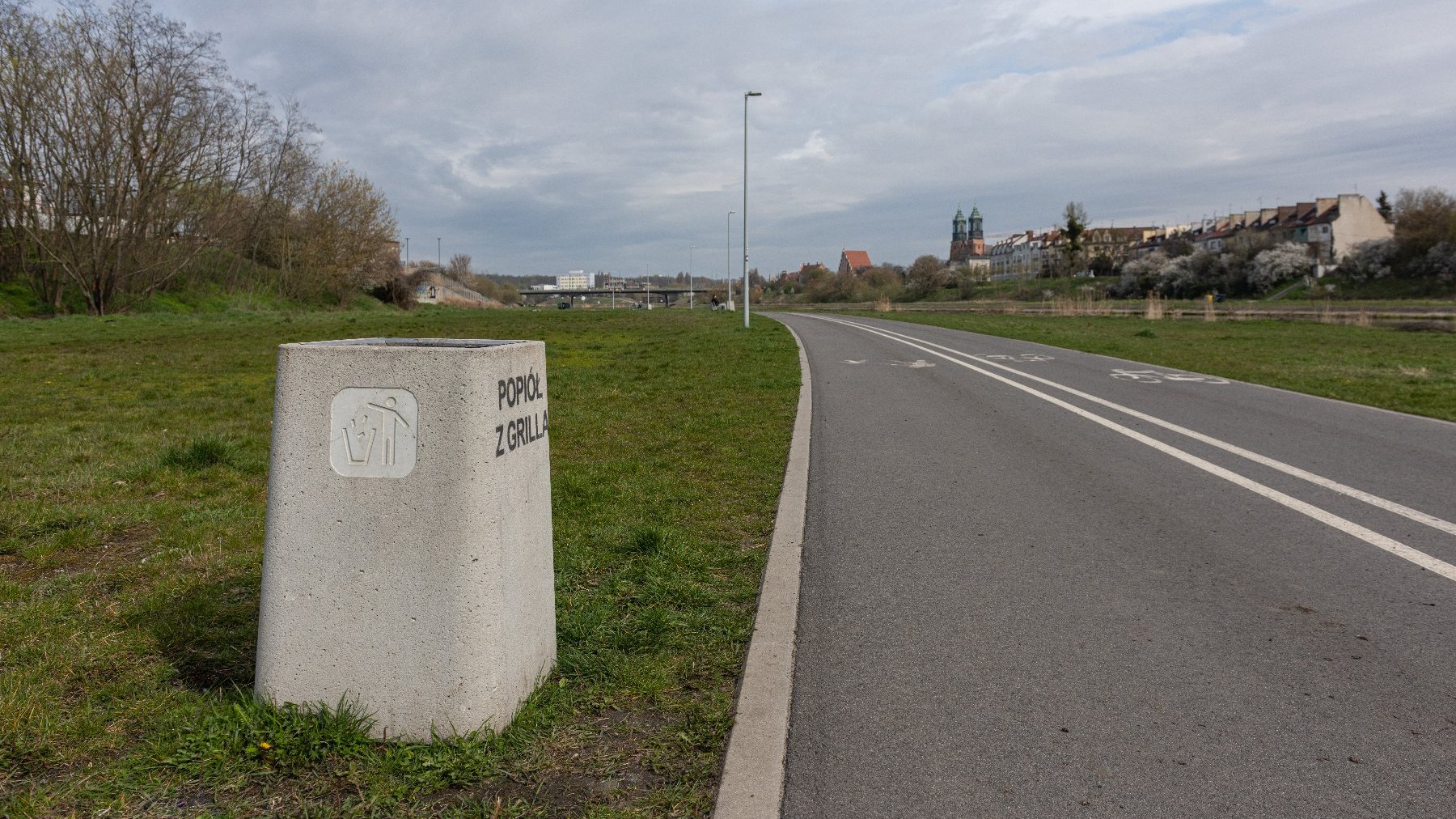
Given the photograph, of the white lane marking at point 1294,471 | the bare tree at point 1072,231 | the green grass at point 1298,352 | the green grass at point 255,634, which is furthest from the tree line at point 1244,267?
the green grass at point 255,634

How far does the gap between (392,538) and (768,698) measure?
4.55 feet

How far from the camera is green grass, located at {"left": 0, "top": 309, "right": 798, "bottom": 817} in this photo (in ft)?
8.82

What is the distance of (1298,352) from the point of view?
20625mm

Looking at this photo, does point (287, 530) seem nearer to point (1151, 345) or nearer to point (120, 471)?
point (120, 471)

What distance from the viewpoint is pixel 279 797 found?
2.63 meters

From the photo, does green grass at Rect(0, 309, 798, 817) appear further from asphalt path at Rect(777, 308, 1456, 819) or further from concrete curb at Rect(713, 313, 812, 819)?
asphalt path at Rect(777, 308, 1456, 819)

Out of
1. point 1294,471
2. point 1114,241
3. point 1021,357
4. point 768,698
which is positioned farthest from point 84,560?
point 1114,241

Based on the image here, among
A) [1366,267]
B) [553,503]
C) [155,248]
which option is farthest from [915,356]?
[1366,267]

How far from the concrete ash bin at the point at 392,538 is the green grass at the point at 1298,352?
454 inches

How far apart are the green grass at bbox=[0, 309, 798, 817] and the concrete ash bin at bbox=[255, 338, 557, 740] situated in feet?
0.42

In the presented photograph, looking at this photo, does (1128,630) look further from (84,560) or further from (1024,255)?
(1024,255)

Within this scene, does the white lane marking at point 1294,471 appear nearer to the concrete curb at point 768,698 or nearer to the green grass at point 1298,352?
the green grass at point 1298,352

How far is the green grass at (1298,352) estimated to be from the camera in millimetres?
13242

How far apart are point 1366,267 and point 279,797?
86.6 metres
